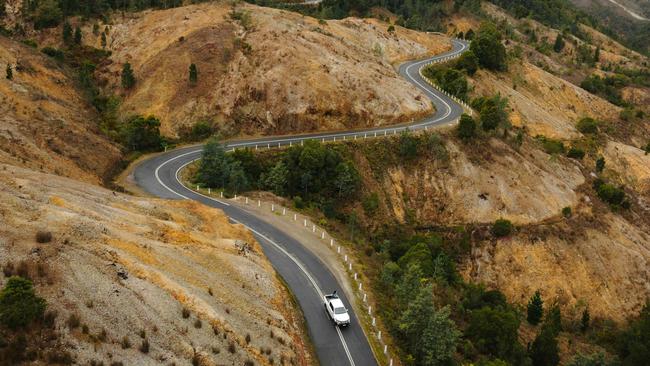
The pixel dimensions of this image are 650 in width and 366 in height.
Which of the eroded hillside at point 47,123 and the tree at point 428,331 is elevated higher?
the eroded hillside at point 47,123

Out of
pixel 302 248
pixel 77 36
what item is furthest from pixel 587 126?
pixel 77 36

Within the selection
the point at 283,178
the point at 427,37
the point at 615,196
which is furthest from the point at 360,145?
the point at 427,37

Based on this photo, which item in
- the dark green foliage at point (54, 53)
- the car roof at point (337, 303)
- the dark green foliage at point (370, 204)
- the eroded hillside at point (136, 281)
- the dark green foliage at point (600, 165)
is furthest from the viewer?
the dark green foliage at point (600, 165)

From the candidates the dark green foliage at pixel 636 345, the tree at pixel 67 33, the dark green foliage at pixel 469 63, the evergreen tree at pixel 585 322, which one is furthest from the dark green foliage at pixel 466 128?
the tree at pixel 67 33

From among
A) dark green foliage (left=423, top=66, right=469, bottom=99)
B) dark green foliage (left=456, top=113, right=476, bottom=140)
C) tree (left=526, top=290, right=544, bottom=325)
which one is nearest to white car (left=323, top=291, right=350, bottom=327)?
tree (left=526, top=290, right=544, bottom=325)

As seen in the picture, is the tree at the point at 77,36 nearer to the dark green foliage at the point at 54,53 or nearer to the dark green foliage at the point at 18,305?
the dark green foliage at the point at 54,53

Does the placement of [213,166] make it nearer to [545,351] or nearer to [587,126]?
[545,351]
